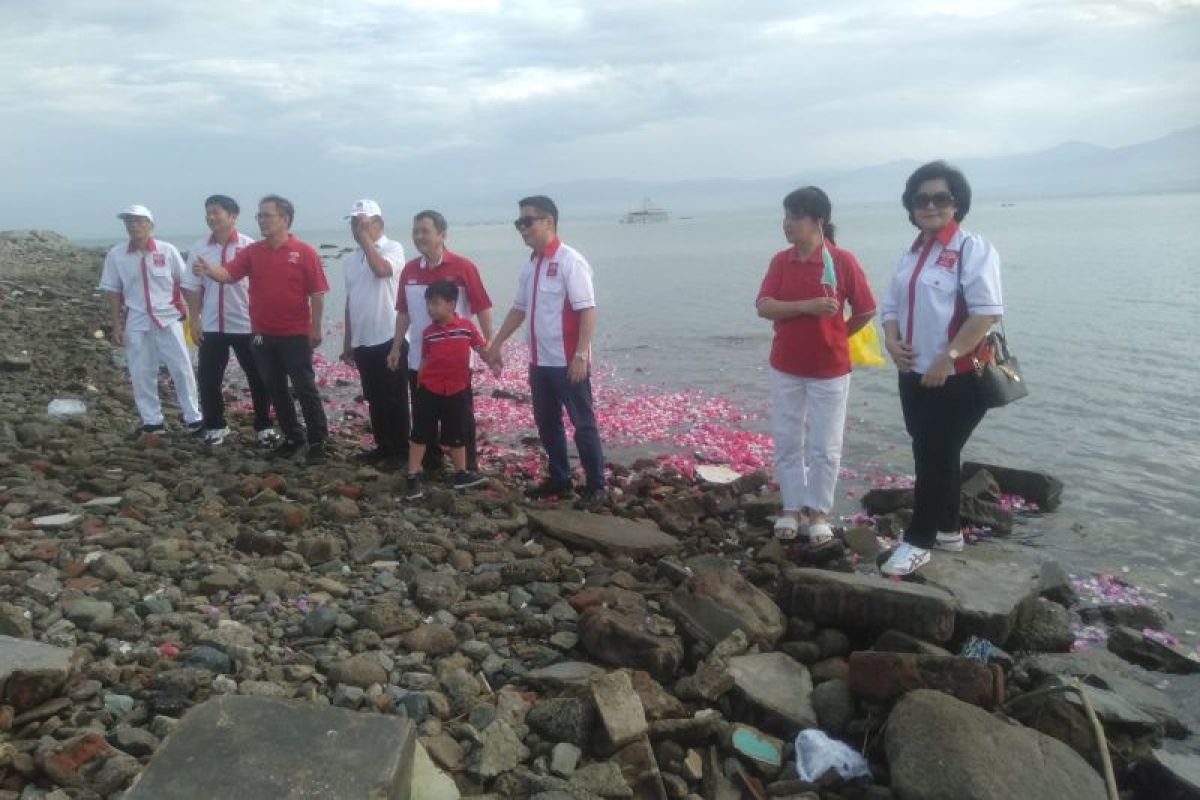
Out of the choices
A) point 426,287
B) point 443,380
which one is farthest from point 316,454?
point 426,287

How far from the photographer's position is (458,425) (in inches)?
331

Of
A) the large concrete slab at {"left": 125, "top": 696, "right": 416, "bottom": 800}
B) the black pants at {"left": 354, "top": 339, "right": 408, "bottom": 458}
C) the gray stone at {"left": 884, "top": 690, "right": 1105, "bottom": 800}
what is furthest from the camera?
the black pants at {"left": 354, "top": 339, "right": 408, "bottom": 458}

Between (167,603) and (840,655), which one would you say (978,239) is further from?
(167,603)

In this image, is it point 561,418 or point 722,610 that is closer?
point 722,610

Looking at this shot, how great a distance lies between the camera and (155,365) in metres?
10.1

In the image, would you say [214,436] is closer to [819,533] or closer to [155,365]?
[155,365]

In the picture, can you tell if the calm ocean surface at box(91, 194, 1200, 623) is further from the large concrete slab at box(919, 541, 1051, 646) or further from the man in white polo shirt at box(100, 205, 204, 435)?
the man in white polo shirt at box(100, 205, 204, 435)

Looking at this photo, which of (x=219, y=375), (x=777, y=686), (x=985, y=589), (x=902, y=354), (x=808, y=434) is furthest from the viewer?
(x=219, y=375)

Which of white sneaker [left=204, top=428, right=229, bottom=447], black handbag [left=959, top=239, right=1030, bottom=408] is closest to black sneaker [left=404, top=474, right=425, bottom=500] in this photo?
white sneaker [left=204, top=428, right=229, bottom=447]

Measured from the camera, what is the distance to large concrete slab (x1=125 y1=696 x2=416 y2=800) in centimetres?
328

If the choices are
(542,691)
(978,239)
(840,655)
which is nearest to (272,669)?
(542,691)

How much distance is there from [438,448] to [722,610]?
4.40 meters

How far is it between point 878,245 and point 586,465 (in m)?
64.9

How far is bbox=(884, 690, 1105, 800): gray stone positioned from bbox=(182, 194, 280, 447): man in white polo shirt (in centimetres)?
761
